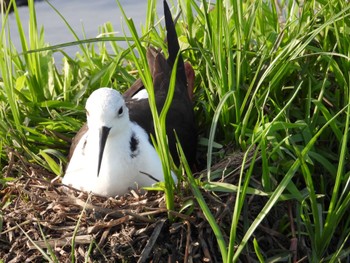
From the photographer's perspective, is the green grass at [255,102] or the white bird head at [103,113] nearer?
the green grass at [255,102]

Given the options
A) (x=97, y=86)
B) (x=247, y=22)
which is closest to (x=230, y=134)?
(x=247, y=22)

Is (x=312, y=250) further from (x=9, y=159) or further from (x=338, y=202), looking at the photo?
(x=9, y=159)

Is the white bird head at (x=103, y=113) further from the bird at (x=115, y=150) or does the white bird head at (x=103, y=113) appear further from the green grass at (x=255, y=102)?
the green grass at (x=255, y=102)

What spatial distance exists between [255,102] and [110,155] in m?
Result: 0.77

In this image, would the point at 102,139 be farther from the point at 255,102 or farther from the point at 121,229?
the point at 255,102

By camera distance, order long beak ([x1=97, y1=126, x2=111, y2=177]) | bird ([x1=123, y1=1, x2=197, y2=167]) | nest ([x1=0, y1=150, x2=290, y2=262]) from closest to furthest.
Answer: nest ([x1=0, y1=150, x2=290, y2=262]), long beak ([x1=97, y1=126, x2=111, y2=177]), bird ([x1=123, y1=1, x2=197, y2=167])

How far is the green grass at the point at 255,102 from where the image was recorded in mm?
4352

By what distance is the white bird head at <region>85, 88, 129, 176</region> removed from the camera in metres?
4.66

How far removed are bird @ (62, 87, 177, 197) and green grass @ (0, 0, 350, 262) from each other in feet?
0.84

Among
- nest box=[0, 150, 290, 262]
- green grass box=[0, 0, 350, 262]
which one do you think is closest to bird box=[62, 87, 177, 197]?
nest box=[0, 150, 290, 262]

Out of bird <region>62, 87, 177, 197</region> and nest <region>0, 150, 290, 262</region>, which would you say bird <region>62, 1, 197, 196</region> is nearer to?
bird <region>62, 87, 177, 197</region>

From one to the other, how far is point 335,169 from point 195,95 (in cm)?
116

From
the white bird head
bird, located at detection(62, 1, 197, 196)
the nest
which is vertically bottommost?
the nest

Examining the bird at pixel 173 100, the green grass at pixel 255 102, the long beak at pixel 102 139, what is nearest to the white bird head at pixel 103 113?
the long beak at pixel 102 139
